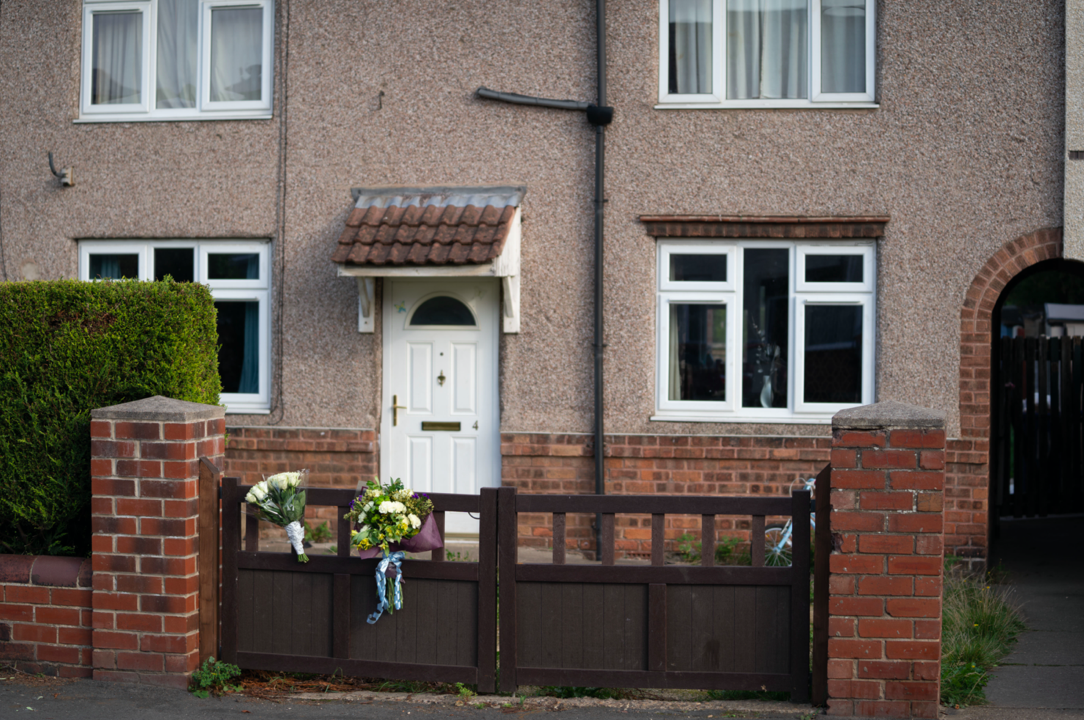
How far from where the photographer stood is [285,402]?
8047 mm

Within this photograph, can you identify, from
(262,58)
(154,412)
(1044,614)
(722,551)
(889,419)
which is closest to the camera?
(889,419)

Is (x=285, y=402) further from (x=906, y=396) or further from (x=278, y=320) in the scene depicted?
(x=906, y=396)

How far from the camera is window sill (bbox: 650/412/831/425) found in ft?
25.1

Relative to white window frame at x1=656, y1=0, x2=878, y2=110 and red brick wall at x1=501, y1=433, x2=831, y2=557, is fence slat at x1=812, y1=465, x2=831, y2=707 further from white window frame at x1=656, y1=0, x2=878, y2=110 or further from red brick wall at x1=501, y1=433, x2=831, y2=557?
white window frame at x1=656, y1=0, x2=878, y2=110

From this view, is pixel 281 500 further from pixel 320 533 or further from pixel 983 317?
pixel 983 317

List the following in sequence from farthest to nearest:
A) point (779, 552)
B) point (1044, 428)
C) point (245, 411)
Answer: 1. point (1044, 428)
2. point (245, 411)
3. point (779, 552)

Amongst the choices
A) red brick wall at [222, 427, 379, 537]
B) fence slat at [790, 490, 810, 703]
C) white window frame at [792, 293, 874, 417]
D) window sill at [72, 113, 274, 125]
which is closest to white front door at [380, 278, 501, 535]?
red brick wall at [222, 427, 379, 537]

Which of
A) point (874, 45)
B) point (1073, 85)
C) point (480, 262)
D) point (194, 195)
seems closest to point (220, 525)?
point (480, 262)

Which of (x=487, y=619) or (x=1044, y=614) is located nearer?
(x=487, y=619)

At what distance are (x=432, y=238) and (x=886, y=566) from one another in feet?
14.0

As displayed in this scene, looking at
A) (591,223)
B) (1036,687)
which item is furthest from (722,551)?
(1036,687)

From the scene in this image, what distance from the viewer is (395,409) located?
26.3 ft

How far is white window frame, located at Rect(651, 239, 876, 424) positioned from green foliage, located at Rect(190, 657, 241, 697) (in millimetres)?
4115

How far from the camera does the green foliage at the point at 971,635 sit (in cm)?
458
